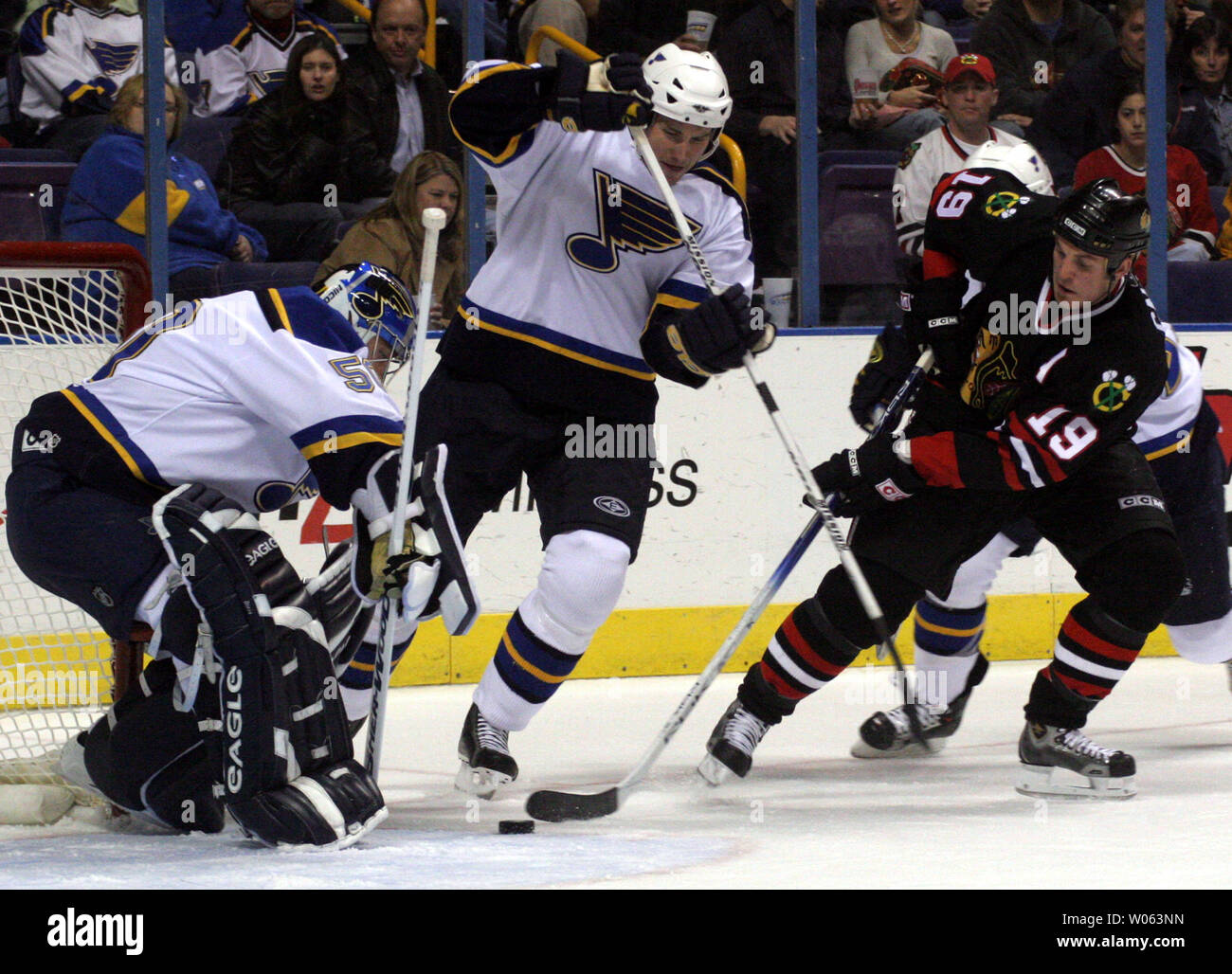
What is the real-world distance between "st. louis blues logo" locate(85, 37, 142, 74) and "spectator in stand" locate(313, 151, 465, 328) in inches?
25.8

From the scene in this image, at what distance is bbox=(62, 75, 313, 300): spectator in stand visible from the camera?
414 centimetres

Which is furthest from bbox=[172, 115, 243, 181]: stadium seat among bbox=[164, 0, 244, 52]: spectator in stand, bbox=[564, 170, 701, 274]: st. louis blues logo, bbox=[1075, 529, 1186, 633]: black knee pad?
bbox=[1075, 529, 1186, 633]: black knee pad

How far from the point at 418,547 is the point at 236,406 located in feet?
1.05

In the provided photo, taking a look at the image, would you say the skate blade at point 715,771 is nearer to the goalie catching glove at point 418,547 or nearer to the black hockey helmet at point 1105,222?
the goalie catching glove at point 418,547

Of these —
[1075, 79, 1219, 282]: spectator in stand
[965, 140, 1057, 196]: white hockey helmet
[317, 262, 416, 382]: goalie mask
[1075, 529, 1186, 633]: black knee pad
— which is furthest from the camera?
[1075, 79, 1219, 282]: spectator in stand

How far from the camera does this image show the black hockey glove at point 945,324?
126 inches

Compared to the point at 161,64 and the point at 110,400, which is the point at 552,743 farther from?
the point at 161,64

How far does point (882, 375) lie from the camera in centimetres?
335

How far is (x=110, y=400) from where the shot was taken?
250 centimetres

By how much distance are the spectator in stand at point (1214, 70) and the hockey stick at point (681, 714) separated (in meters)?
2.27

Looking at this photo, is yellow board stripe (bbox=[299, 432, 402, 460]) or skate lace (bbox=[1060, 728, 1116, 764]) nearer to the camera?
yellow board stripe (bbox=[299, 432, 402, 460])

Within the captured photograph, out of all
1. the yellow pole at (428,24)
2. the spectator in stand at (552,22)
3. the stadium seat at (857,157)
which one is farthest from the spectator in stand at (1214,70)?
the yellow pole at (428,24)

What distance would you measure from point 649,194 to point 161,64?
162 cm

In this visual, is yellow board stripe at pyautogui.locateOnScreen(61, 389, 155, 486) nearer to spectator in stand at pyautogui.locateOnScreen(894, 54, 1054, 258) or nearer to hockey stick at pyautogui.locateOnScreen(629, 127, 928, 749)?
hockey stick at pyautogui.locateOnScreen(629, 127, 928, 749)
